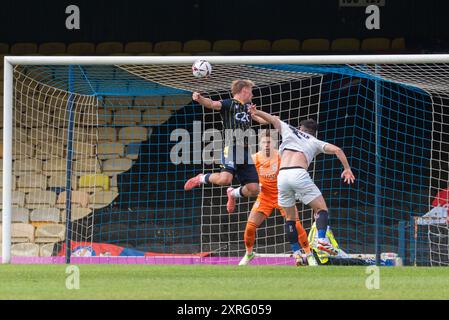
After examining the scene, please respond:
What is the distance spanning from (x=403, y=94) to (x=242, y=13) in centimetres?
309

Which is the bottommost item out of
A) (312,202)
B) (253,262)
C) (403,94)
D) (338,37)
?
(253,262)

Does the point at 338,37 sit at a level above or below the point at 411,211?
above

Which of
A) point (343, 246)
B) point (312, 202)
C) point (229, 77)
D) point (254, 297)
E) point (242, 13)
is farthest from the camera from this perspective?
point (242, 13)

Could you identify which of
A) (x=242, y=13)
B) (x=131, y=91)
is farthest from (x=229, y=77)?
(x=242, y=13)

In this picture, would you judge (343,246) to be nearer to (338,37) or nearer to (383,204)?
(383,204)

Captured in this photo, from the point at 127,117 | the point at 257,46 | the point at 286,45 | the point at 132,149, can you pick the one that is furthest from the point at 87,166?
the point at 286,45

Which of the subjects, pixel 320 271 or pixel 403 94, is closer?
pixel 320 271

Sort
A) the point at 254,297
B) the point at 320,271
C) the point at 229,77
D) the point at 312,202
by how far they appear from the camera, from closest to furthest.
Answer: the point at 254,297
the point at 320,271
the point at 312,202
the point at 229,77

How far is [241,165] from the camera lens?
476 inches

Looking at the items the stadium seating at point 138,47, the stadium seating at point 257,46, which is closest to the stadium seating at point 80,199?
the stadium seating at point 138,47

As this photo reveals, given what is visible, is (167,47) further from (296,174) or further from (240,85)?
(296,174)

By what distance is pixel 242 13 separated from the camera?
1602cm

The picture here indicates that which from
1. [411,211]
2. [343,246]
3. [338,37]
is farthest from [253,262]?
[338,37]

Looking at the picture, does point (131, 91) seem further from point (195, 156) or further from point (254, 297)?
point (254, 297)
